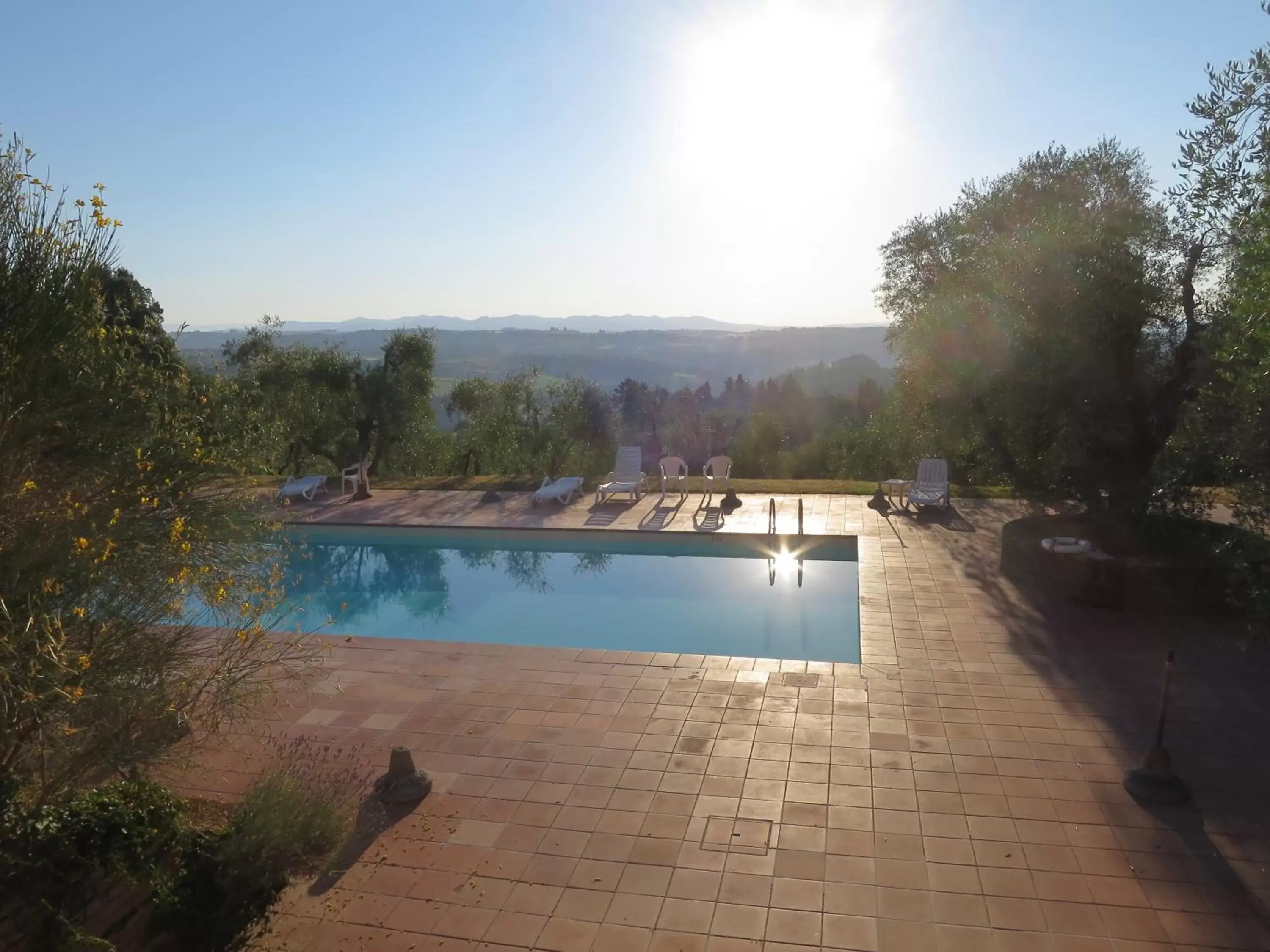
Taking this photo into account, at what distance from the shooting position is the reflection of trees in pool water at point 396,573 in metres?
11.2

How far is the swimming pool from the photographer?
9.30 m

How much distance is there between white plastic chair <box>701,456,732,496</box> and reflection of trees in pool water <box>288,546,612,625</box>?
11.6 feet

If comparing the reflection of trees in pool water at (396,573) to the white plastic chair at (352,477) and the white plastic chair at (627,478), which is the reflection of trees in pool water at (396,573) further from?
the white plastic chair at (352,477)

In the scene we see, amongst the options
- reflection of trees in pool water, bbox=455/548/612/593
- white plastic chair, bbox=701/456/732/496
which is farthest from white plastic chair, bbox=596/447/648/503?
reflection of trees in pool water, bbox=455/548/612/593

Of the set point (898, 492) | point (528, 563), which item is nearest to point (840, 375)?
point (898, 492)

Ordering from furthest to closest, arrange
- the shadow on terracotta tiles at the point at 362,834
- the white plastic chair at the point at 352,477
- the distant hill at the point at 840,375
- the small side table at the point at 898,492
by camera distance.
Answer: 1. the distant hill at the point at 840,375
2. the white plastic chair at the point at 352,477
3. the small side table at the point at 898,492
4. the shadow on terracotta tiles at the point at 362,834

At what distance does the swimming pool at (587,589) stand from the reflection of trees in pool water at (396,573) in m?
0.02

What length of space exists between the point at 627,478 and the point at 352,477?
5146mm

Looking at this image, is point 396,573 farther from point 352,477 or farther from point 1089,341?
point 1089,341

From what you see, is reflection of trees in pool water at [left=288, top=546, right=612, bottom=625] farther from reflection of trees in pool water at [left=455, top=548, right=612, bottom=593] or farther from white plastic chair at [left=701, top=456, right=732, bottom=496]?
white plastic chair at [left=701, top=456, right=732, bottom=496]

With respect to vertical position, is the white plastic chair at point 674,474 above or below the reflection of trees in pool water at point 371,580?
above

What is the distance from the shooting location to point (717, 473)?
1595 cm

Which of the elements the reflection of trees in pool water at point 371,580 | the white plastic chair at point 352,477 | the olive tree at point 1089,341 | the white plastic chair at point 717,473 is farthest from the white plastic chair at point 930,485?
the white plastic chair at point 352,477

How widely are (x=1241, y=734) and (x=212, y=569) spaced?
6.40 meters
